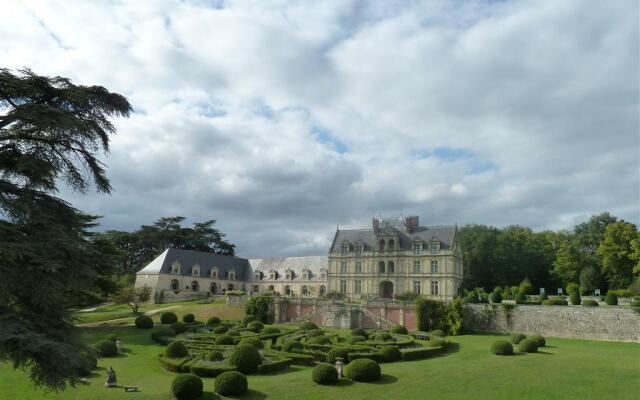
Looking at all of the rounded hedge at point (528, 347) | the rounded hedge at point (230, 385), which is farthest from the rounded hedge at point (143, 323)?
the rounded hedge at point (528, 347)

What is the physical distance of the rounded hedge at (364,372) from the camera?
918 inches

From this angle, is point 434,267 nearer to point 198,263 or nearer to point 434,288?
point 434,288

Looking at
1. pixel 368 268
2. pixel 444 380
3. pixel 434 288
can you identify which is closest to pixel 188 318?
pixel 368 268

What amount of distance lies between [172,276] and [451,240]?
3363 cm

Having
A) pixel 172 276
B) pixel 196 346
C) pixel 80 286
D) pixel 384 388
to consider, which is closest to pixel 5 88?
pixel 80 286

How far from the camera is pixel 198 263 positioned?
66.2m

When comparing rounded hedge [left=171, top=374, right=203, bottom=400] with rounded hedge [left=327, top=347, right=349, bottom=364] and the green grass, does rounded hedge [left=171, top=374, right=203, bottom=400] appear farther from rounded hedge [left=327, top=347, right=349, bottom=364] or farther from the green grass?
rounded hedge [left=327, top=347, right=349, bottom=364]

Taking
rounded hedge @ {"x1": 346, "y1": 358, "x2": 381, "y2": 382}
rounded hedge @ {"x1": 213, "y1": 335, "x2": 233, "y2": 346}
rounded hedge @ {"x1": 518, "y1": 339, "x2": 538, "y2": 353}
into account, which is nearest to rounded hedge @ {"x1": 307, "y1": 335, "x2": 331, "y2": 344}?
rounded hedge @ {"x1": 213, "y1": 335, "x2": 233, "y2": 346}

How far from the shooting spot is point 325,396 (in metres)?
20.8

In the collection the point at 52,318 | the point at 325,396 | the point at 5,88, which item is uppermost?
the point at 5,88

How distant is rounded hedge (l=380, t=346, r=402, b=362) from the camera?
28.6m

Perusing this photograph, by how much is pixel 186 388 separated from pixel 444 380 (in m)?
11.5

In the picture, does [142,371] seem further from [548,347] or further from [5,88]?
[548,347]

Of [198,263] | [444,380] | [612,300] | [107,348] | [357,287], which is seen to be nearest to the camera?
[444,380]
